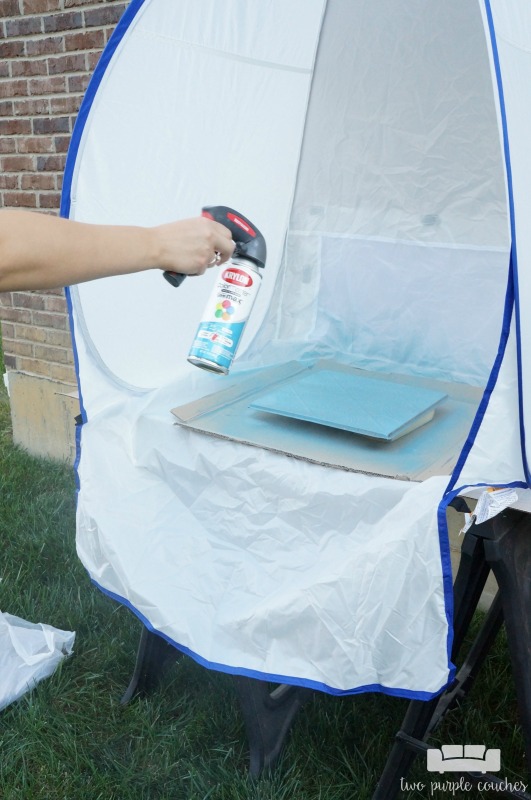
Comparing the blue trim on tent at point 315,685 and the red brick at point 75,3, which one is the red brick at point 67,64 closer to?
the red brick at point 75,3

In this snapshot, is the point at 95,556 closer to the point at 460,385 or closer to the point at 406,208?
the point at 460,385

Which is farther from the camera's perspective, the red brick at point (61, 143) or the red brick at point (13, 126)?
the red brick at point (13, 126)

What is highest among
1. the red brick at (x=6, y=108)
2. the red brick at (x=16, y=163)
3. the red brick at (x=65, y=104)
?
the red brick at (x=65, y=104)

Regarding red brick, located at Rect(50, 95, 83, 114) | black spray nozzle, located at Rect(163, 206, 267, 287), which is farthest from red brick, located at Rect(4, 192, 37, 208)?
black spray nozzle, located at Rect(163, 206, 267, 287)

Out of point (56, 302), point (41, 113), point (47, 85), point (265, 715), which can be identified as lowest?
point (265, 715)

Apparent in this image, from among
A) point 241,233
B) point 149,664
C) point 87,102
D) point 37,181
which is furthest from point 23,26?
point 149,664

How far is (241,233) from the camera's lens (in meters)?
1.58

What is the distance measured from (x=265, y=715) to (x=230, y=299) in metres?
0.93

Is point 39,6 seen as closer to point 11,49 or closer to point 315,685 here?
point 11,49

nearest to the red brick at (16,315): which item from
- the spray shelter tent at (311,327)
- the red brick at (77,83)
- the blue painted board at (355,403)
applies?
the red brick at (77,83)

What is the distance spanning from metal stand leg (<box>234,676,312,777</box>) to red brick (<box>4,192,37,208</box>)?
2.27 m

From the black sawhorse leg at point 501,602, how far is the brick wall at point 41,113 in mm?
2148

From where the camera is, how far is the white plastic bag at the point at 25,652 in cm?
197

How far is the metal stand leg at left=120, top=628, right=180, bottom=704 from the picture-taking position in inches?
75.5
